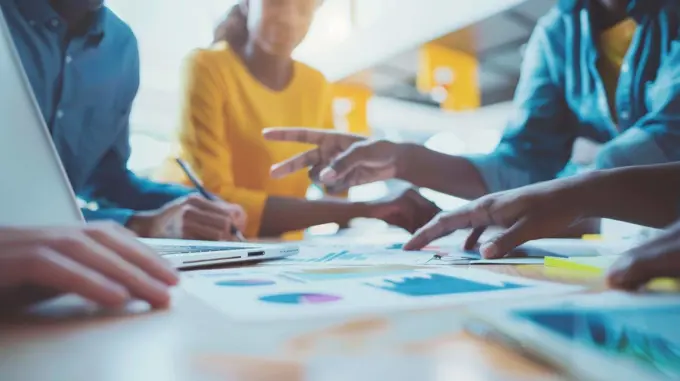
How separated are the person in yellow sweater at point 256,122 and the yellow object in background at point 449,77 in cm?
35

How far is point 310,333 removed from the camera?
0.23 m

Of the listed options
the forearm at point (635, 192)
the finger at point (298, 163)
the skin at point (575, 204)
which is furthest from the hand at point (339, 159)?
A: the forearm at point (635, 192)

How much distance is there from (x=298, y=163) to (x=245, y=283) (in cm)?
64

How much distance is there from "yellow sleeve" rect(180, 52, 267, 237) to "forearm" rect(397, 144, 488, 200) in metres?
0.32

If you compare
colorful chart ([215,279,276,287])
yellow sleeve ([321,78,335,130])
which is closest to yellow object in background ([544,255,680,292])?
colorful chart ([215,279,276,287])

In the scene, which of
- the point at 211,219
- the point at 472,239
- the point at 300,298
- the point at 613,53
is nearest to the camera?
the point at 300,298

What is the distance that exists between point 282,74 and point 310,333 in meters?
1.01

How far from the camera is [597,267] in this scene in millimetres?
394

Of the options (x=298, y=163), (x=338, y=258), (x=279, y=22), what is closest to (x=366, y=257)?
(x=338, y=258)

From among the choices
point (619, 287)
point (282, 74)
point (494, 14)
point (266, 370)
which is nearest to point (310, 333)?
point (266, 370)

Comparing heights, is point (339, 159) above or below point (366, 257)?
above

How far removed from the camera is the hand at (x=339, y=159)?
2.90ft

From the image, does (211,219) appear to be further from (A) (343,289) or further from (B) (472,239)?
(A) (343,289)

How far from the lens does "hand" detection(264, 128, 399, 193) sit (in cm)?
88
